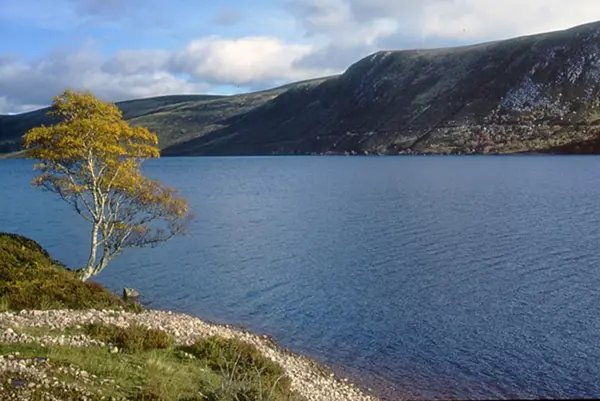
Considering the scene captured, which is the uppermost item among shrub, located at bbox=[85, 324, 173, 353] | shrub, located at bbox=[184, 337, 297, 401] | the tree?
the tree

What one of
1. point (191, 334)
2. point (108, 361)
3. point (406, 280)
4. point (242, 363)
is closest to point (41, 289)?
point (191, 334)

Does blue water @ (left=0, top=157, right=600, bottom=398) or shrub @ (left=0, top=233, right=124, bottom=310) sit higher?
shrub @ (left=0, top=233, right=124, bottom=310)

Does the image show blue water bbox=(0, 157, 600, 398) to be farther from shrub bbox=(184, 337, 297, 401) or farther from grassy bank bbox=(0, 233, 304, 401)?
grassy bank bbox=(0, 233, 304, 401)

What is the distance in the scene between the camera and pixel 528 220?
67875mm

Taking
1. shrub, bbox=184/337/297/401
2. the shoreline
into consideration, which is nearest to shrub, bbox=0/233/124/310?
the shoreline

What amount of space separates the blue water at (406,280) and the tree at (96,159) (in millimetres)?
6496

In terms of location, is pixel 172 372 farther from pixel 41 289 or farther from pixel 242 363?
pixel 41 289

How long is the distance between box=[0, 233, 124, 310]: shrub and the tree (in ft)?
12.4

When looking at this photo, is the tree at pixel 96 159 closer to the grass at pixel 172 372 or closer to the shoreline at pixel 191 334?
the shoreline at pixel 191 334

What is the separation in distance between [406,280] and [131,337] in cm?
2582

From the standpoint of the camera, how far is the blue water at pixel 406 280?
27281mm

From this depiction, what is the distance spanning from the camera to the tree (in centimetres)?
3394

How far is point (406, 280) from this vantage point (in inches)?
1686

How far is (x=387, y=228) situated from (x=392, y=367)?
39.5 m
